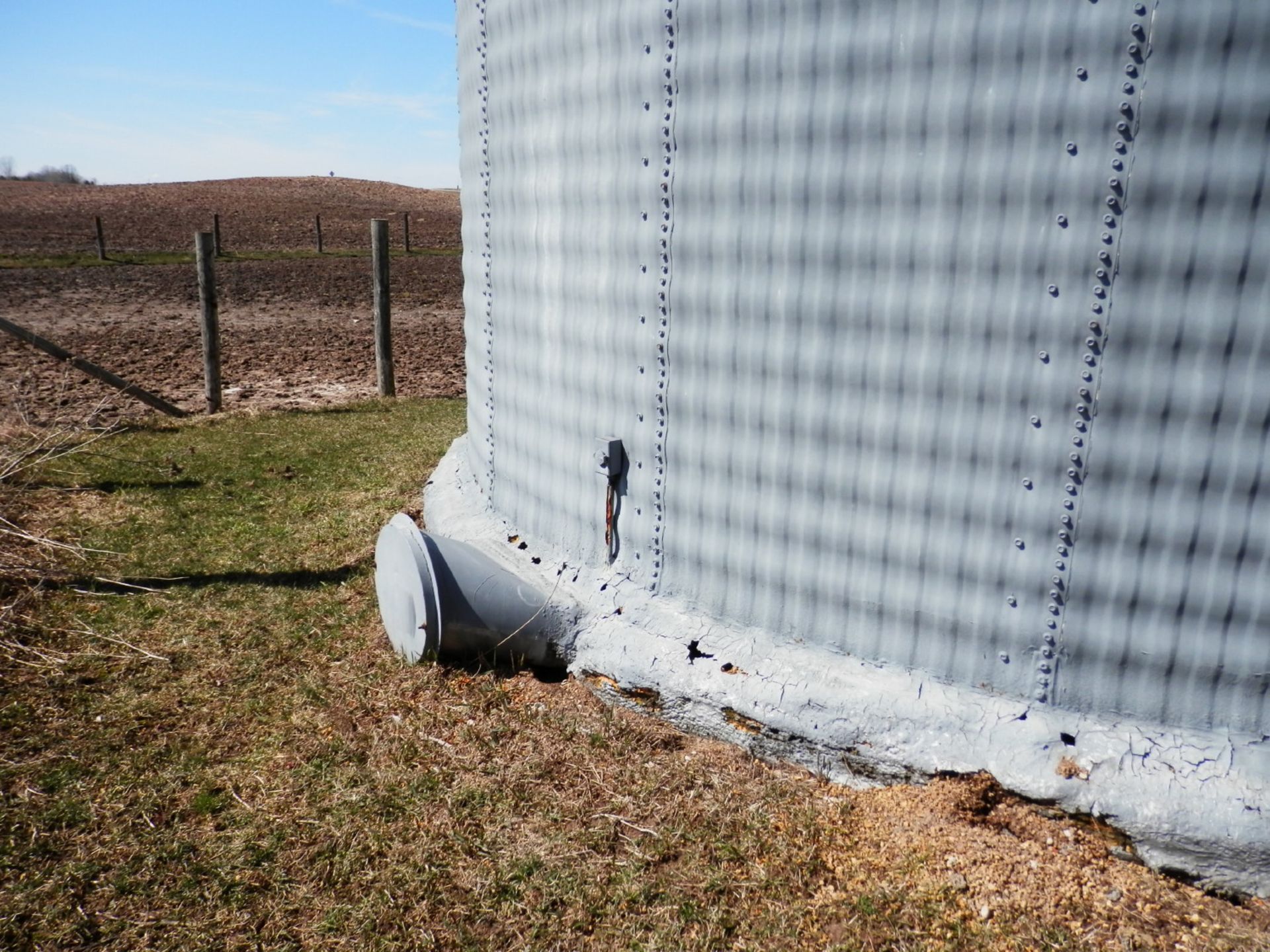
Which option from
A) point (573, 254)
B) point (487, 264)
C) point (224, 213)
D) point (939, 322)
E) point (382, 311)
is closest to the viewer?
point (939, 322)

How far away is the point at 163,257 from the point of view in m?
25.8

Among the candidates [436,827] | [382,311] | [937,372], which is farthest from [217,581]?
[382,311]

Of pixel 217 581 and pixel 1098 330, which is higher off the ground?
pixel 1098 330

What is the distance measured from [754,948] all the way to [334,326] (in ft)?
49.0

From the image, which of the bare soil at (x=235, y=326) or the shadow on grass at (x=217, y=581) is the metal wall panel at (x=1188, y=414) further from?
the bare soil at (x=235, y=326)

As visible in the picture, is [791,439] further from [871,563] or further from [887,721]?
[887,721]

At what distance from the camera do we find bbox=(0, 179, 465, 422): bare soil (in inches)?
448

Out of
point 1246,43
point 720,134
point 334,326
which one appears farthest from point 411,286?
point 1246,43

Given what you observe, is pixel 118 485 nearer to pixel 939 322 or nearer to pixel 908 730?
pixel 908 730

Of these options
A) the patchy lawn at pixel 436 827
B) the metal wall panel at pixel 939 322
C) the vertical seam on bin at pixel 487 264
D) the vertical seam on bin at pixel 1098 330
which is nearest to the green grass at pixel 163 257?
the vertical seam on bin at pixel 487 264

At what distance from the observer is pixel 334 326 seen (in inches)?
650

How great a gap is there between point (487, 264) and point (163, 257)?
23.6 meters

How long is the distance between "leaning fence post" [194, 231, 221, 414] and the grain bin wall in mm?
7034

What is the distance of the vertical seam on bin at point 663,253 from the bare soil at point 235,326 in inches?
174
